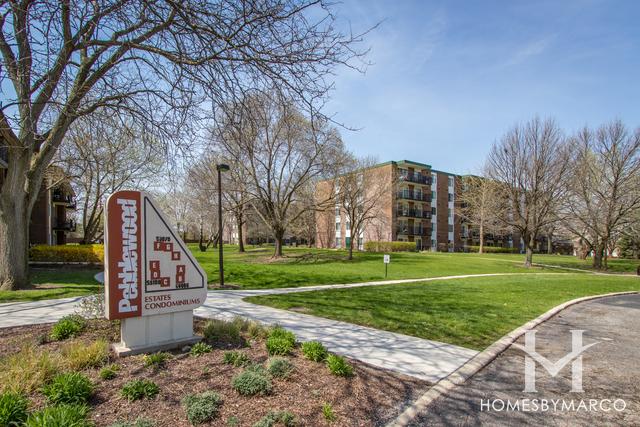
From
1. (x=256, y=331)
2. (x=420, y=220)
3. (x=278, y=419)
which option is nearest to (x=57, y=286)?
(x=256, y=331)

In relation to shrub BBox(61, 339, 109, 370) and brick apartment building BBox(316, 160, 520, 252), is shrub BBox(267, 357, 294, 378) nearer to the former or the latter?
shrub BBox(61, 339, 109, 370)

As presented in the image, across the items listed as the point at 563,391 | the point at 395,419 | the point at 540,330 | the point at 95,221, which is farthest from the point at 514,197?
the point at 95,221

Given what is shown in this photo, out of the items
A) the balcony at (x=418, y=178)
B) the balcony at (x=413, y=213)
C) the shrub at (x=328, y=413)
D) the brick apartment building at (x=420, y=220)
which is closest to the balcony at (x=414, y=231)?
the brick apartment building at (x=420, y=220)

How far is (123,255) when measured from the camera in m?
4.60

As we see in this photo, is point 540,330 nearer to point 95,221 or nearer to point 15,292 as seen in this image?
point 15,292

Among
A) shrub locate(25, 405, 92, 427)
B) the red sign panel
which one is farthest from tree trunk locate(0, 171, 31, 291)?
shrub locate(25, 405, 92, 427)

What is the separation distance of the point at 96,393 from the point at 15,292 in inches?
337

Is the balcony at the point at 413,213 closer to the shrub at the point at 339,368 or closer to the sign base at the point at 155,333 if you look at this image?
the sign base at the point at 155,333

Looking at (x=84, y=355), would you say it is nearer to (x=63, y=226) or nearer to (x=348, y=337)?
(x=348, y=337)

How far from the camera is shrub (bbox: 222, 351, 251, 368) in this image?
4.36 m

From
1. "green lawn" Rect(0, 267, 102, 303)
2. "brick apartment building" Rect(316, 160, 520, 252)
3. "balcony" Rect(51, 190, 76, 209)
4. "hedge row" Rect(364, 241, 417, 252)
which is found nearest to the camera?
"green lawn" Rect(0, 267, 102, 303)

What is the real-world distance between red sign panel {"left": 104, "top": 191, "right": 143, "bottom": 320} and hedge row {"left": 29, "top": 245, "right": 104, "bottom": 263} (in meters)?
15.2

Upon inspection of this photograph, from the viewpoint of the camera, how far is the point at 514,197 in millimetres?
28672

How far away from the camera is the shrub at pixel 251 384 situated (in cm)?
368
